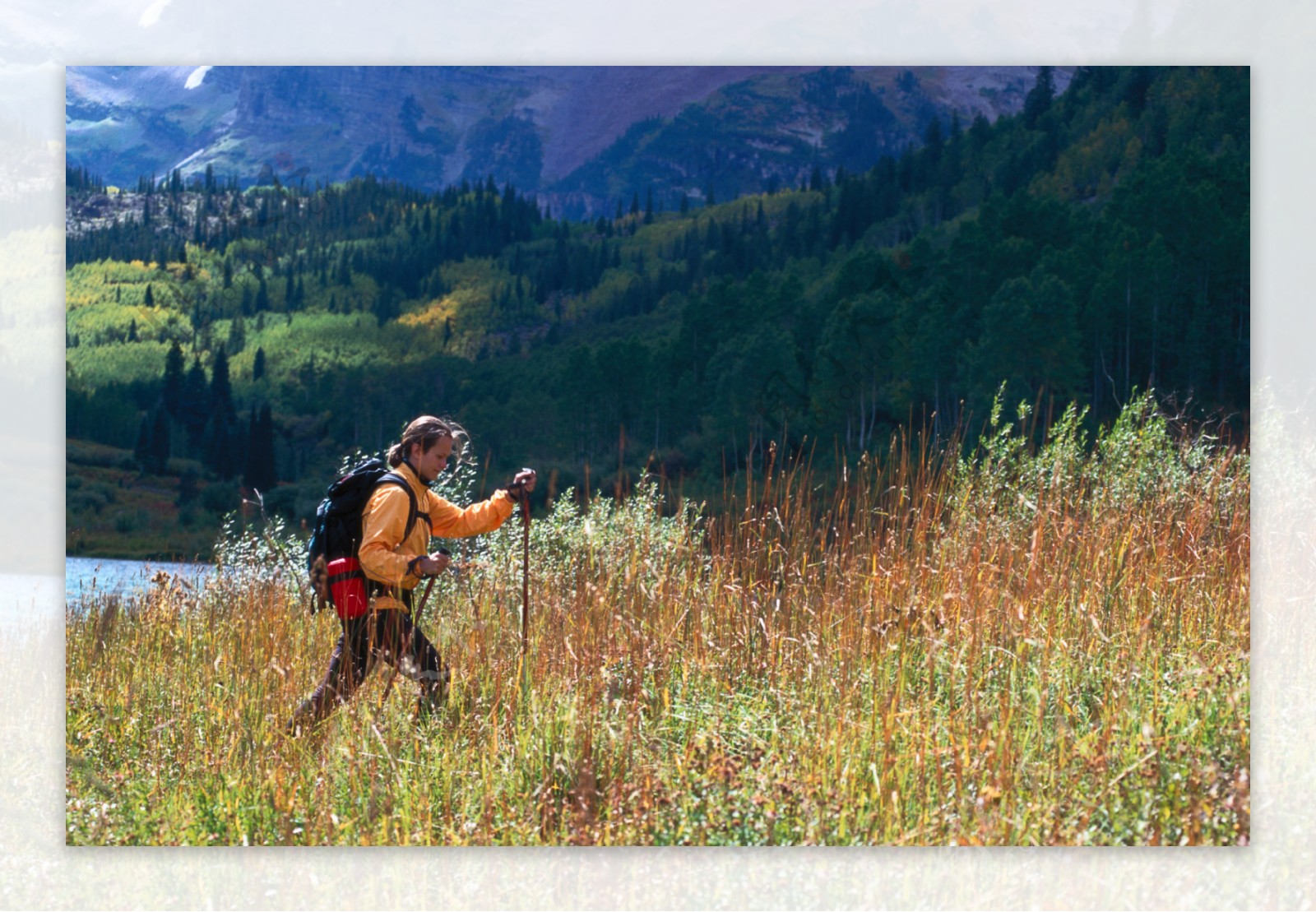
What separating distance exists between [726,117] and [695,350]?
163cm

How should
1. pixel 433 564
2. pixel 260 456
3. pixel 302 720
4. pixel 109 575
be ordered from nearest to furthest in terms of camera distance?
pixel 433 564 → pixel 302 720 → pixel 109 575 → pixel 260 456

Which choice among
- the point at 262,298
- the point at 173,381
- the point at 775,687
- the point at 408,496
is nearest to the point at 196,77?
the point at 262,298

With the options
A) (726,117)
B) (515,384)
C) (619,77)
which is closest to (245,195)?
(515,384)

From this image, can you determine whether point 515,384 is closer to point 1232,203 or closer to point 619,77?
point 619,77

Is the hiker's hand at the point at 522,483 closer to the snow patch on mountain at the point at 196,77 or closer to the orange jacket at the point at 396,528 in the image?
the orange jacket at the point at 396,528

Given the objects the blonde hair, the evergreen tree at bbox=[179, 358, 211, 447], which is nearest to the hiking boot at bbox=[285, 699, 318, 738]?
the blonde hair

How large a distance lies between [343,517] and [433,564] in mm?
340

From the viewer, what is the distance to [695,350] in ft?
19.4

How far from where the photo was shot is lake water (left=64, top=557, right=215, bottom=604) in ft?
11.8

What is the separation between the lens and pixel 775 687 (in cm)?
335

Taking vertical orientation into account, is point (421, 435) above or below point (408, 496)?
above

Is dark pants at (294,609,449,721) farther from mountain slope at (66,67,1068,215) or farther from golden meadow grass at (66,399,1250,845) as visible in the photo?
mountain slope at (66,67,1068,215)

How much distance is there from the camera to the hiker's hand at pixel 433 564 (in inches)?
113

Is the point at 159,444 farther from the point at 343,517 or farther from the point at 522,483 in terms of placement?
the point at 522,483
